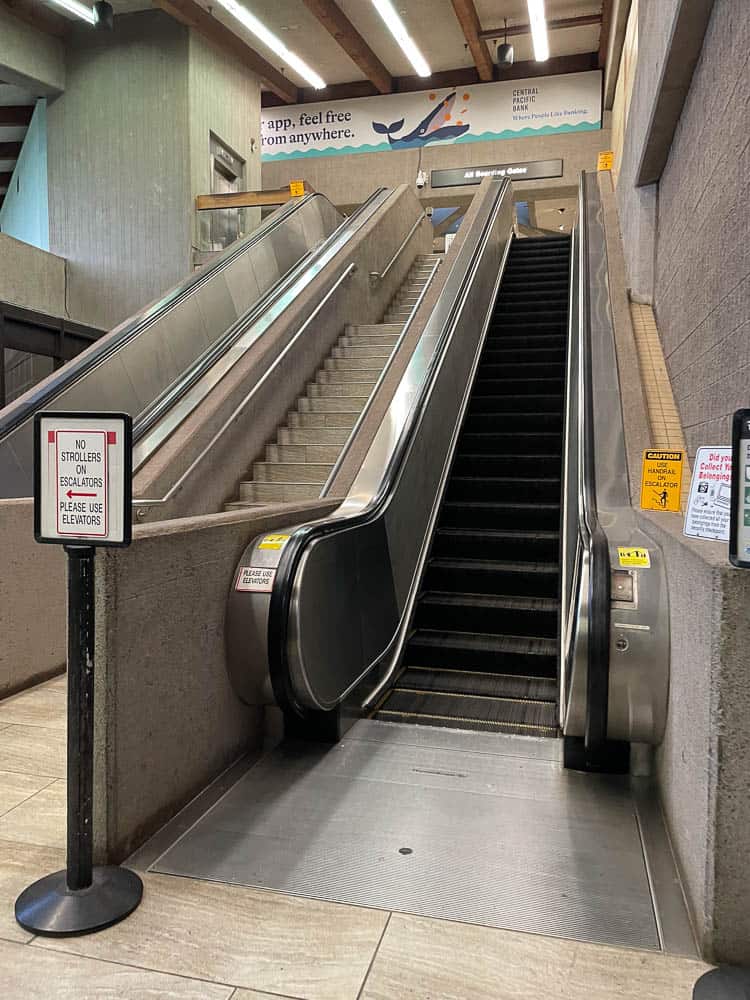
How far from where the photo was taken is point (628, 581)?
253 centimetres

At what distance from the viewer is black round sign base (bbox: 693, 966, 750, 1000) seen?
1.59m

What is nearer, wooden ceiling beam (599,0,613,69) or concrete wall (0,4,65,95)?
concrete wall (0,4,65,95)

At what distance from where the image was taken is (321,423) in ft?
19.3

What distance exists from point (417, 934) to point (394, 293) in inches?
297

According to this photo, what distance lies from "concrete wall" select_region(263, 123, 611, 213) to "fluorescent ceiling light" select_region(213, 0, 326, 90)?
1482 mm

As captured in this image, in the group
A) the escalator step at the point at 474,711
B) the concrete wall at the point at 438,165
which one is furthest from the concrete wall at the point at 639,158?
the concrete wall at the point at 438,165

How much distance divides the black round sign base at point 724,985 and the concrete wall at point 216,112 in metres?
10.3

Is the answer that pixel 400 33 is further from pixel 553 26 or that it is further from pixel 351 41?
pixel 553 26

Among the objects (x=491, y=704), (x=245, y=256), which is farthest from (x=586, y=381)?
(x=245, y=256)

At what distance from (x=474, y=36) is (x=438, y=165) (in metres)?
2.29

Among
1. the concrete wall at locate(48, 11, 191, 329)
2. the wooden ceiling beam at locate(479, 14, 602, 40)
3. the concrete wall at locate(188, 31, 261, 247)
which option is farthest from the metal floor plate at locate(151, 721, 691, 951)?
the wooden ceiling beam at locate(479, 14, 602, 40)

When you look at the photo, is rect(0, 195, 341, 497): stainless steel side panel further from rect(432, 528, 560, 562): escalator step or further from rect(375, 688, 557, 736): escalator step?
rect(375, 688, 557, 736): escalator step

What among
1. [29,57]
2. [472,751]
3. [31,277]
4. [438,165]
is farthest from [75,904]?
[438,165]

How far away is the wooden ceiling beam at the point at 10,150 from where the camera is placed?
1315 cm
